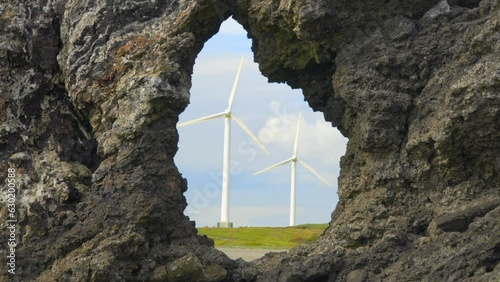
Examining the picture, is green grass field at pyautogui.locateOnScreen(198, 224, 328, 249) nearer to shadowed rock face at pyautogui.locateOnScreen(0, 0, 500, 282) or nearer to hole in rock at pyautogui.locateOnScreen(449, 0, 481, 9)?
shadowed rock face at pyautogui.locateOnScreen(0, 0, 500, 282)

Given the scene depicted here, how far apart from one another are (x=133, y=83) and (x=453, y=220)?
750 cm

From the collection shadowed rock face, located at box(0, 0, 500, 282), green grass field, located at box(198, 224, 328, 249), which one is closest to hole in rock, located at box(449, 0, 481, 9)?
shadowed rock face, located at box(0, 0, 500, 282)

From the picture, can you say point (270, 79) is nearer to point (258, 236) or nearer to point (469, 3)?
point (469, 3)

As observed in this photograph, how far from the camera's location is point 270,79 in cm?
1938

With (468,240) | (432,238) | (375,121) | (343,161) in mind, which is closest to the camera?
(468,240)

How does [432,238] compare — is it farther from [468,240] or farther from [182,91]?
[182,91]

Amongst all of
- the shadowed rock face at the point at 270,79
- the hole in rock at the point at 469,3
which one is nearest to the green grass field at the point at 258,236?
the shadowed rock face at the point at 270,79

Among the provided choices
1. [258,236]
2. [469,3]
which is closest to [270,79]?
[469,3]

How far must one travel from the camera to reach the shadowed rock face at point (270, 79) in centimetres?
1490

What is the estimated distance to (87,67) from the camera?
18.3 meters

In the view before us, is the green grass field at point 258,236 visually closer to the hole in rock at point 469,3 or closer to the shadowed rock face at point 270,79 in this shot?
the shadowed rock face at point 270,79

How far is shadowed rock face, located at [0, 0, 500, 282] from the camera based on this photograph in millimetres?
14898

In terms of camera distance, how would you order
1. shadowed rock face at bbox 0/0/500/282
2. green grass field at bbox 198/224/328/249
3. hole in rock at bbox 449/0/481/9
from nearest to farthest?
shadowed rock face at bbox 0/0/500/282 → hole in rock at bbox 449/0/481/9 → green grass field at bbox 198/224/328/249

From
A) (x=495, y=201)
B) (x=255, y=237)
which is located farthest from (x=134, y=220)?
(x=255, y=237)
